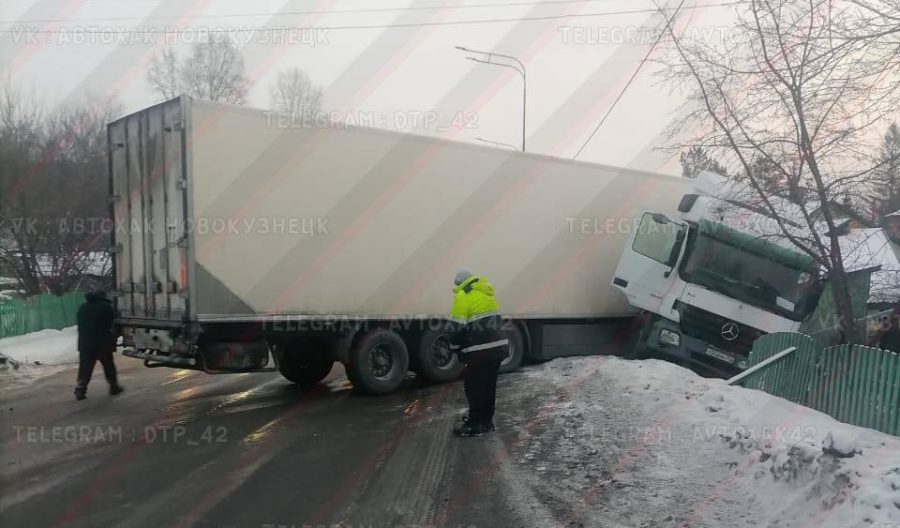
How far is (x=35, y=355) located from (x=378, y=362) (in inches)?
392

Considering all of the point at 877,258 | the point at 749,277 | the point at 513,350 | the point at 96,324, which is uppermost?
the point at 877,258

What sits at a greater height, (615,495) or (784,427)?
(784,427)

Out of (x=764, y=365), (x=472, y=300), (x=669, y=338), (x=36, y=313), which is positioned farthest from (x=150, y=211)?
(x=36, y=313)

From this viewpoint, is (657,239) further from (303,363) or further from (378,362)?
(303,363)

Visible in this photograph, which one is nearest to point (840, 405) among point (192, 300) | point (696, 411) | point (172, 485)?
point (696, 411)

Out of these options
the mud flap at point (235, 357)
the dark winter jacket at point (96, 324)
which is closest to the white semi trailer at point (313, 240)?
the mud flap at point (235, 357)

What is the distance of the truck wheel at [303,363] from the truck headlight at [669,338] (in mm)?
5332

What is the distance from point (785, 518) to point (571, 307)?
765 cm

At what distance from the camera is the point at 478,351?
6.99 meters

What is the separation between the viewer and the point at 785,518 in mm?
4254

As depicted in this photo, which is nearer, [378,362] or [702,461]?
[702,461]

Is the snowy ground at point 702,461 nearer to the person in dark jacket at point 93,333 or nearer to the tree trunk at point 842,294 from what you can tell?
the tree trunk at point 842,294

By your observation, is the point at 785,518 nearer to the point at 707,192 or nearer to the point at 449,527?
the point at 449,527

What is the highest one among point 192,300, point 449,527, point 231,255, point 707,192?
point 707,192
